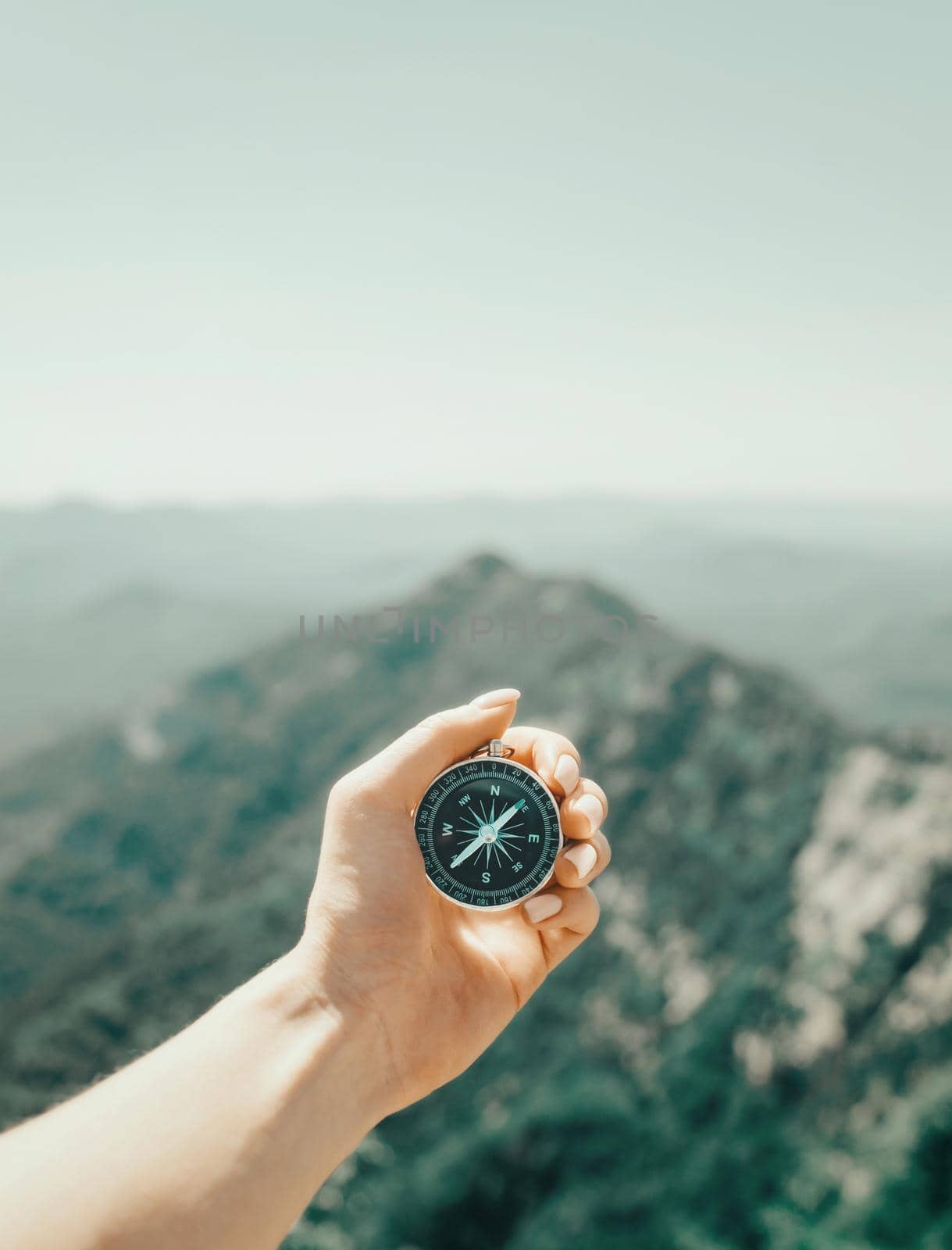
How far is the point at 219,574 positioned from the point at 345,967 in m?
161

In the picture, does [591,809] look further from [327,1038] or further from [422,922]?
[327,1038]

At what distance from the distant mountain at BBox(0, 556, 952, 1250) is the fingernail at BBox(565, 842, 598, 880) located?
35.3 feet

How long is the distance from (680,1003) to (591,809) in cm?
1258

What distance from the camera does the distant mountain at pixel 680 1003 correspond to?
11.1 m

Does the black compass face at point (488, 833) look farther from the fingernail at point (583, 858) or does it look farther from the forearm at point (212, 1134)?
the forearm at point (212, 1134)

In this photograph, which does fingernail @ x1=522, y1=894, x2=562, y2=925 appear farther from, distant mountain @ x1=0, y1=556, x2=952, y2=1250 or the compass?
distant mountain @ x1=0, y1=556, x2=952, y2=1250

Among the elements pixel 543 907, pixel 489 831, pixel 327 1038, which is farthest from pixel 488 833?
pixel 327 1038

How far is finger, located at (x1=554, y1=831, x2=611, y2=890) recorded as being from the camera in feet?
9.45

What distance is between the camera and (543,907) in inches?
115

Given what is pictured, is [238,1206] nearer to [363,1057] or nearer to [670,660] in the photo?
[363,1057]

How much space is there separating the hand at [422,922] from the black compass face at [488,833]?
0.20ft

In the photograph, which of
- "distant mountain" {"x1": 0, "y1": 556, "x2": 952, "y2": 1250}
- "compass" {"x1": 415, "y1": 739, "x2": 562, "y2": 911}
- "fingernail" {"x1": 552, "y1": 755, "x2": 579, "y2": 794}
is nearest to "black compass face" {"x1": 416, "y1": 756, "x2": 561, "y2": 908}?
"compass" {"x1": 415, "y1": 739, "x2": 562, "y2": 911}

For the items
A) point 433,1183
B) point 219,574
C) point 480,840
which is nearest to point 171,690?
point 433,1183

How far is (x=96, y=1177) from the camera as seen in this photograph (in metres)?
1.90
